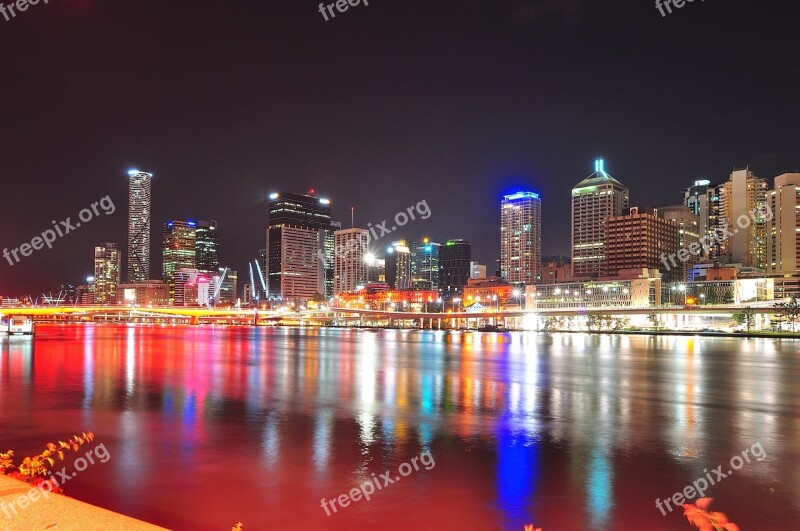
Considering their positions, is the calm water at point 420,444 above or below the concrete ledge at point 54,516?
below

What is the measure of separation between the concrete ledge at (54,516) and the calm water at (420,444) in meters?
4.07

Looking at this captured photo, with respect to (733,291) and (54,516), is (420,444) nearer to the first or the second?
(54,516)

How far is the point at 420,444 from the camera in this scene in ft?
58.8

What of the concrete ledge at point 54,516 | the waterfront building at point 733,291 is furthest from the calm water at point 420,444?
the waterfront building at point 733,291

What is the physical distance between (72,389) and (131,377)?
654cm

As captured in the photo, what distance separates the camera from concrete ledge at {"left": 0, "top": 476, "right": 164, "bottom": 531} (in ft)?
23.0

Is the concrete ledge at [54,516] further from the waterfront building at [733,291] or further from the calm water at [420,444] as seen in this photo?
the waterfront building at [733,291]

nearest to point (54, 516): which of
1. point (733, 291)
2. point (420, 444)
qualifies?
point (420, 444)

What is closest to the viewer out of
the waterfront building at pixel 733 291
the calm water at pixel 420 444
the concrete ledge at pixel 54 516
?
the concrete ledge at pixel 54 516

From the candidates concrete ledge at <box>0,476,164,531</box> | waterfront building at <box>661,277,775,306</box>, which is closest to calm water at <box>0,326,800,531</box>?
concrete ledge at <box>0,476,164,531</box>

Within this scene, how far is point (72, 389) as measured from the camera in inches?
1222

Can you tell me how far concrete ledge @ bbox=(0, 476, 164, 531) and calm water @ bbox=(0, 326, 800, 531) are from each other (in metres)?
4.07

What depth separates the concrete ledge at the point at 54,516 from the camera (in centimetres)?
702

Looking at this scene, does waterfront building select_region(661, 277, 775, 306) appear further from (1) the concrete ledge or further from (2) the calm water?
(1) the concrete ledge
